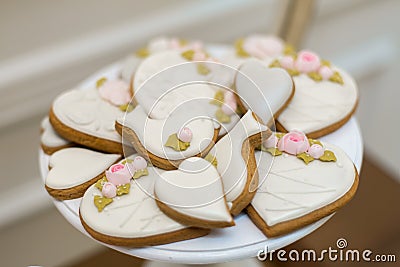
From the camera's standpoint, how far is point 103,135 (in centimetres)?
66

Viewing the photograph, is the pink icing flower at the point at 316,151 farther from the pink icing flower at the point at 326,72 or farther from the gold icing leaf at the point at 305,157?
the pink icing flower at the point at 326,72

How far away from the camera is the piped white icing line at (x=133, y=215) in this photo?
56 cm

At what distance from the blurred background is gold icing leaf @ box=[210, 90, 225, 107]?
259mm

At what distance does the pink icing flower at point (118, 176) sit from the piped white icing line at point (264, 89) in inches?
6.4

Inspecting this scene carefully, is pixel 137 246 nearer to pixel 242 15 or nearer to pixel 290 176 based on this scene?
pixel 290 176

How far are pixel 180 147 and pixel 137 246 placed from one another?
11 cm

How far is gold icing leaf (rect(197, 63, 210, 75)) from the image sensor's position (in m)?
0.73

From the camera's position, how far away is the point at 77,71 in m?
1.10

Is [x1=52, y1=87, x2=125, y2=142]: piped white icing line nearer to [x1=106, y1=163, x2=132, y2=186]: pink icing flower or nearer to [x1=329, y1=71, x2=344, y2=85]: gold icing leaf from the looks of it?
[x1=106, y1=163, x2=132, y2=186]: pink icing flower

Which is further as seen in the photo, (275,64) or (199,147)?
(275,64)

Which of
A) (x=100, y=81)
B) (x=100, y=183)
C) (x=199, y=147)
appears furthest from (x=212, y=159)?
(x=100, y=81)

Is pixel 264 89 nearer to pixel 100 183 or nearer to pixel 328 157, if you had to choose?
pixel 328 157

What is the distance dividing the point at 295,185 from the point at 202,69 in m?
0.21
